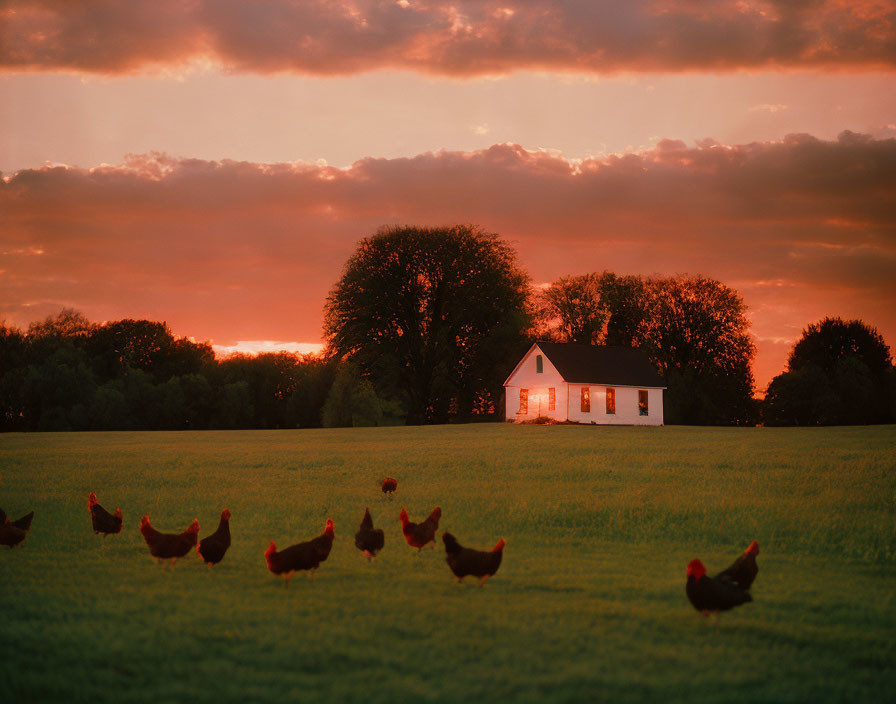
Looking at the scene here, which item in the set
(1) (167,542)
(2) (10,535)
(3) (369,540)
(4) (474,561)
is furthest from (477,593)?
(2) (10,535)

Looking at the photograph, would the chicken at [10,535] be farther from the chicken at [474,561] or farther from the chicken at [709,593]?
the chicken at [709,593]

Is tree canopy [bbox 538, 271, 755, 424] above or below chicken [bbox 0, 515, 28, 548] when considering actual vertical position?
above

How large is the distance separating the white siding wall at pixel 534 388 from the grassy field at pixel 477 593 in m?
37.1

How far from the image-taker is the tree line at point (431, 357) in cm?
7525

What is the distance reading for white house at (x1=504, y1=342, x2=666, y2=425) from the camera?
65.4 metres

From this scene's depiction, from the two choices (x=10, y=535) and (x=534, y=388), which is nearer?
(x=10, y=535)

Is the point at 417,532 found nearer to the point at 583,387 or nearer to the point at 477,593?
the point at 477,593

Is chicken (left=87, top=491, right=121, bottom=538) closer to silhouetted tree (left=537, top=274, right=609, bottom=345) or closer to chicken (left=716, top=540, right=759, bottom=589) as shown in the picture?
chicken (left=716, top=540, right=759, bottom=589)

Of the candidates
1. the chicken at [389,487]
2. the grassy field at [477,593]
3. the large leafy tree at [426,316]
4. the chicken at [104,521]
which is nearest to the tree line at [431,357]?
the large leafy tree at [426,316]

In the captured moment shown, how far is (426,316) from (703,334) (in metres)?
40.0

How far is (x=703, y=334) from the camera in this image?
97.2m

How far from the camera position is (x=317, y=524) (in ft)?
62.8

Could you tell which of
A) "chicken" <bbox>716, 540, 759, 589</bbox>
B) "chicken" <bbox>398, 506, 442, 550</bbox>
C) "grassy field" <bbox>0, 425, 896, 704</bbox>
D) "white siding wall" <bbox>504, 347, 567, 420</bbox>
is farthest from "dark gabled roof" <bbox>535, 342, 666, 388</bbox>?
"chicken" <bbox>716, 540, 759, 589</bbox>

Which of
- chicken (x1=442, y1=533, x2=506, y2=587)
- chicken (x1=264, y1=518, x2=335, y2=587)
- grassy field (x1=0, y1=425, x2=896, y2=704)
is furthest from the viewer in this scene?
chicken (x1=264, y1=518, x2=335, y2=587)
